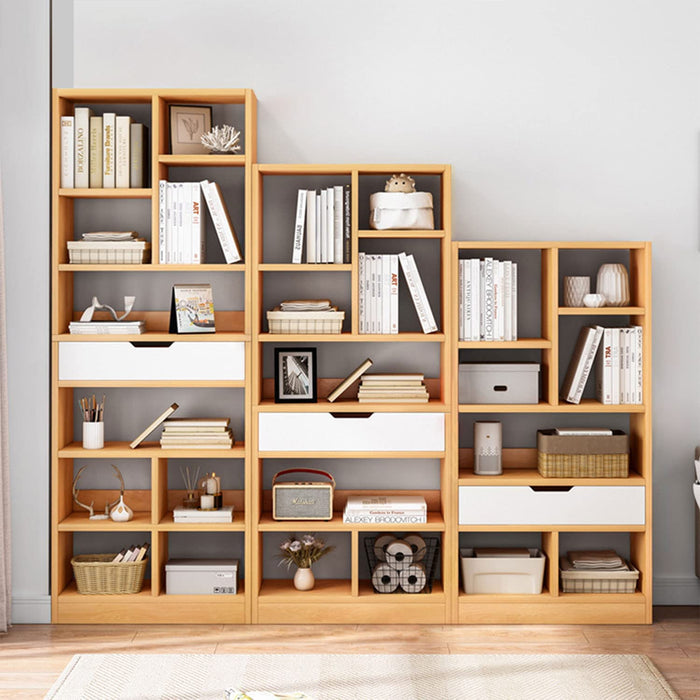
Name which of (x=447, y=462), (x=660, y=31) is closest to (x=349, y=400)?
(x=447, y=462)

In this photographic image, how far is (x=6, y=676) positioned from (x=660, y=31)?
11.2 feet

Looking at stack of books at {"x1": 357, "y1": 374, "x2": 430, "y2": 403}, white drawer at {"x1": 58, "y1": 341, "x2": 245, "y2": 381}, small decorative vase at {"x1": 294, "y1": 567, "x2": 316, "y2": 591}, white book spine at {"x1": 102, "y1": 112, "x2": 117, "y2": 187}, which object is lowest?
small decorative vase at {"x1": 294, "y1": 567, "x2": 316, "y2": 591}

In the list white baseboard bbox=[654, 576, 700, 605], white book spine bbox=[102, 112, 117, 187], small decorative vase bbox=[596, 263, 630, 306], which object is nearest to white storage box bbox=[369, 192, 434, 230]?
small decorative vase bbox=[596, 263, 630, 306]

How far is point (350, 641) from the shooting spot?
126 inches

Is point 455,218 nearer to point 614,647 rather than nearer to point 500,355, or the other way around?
point 500,355

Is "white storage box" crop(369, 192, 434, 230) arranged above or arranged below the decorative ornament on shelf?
above

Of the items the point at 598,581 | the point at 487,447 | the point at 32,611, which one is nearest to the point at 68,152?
the point at 32,611

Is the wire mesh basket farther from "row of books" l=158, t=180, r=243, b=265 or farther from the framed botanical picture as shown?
the framed botanical picture

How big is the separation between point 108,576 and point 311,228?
156cm

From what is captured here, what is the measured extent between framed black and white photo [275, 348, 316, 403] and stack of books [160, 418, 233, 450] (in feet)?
0.81

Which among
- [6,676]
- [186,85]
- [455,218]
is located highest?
[186,85]

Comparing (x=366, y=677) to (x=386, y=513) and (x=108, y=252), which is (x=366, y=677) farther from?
(x=108, y=252)

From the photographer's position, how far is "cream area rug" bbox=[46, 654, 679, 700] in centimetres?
277

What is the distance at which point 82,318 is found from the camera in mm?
3408
